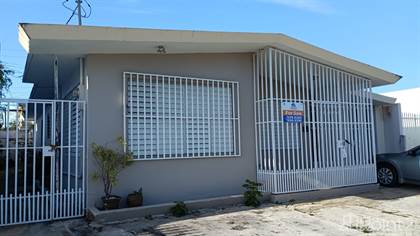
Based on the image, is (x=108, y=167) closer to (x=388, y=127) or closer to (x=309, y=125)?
(x=309, y=125)

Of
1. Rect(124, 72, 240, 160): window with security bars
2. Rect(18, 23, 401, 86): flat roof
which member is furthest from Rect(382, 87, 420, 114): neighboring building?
Rect(124, 72, 240, 160): window with security bars

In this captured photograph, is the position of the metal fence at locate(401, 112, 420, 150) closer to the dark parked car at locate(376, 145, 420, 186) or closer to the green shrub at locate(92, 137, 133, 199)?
the dark parked car at locate(376, 145, 420, 186)

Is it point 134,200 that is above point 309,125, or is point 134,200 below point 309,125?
below

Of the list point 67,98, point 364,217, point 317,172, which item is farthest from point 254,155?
point 67,98

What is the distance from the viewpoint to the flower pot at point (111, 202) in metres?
Answer: 7.59

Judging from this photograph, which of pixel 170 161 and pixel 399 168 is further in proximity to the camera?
pixel 399 168

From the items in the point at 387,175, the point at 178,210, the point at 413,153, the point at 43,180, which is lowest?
the point at 178,210

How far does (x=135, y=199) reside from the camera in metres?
7.88

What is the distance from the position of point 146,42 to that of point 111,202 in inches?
126

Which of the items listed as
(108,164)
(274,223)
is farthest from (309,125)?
(108,164)

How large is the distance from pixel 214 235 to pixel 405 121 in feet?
38.7

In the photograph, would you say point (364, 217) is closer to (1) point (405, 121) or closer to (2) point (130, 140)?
(2) point (130, 140)

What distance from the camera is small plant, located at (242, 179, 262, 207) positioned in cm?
884

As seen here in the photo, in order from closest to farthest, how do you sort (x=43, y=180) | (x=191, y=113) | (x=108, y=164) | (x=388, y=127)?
(x=43, y=180)
(x=108, y=164)
(x=191, y=113)
(x=388, y=127)
